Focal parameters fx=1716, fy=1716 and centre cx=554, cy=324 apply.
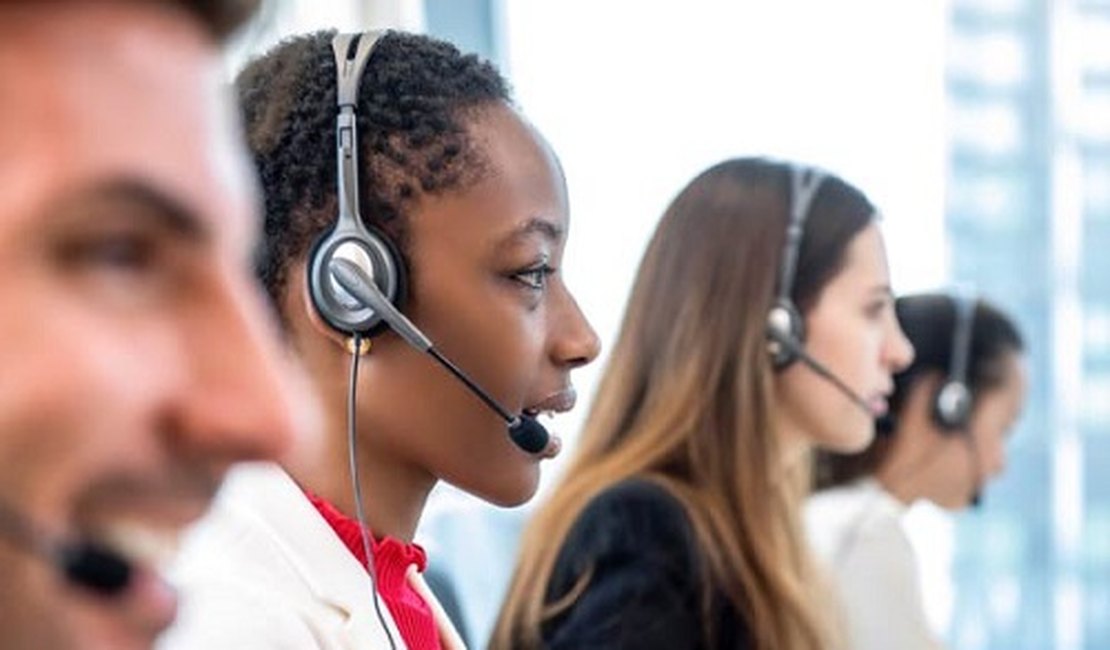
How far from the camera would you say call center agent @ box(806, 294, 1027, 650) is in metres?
2.12

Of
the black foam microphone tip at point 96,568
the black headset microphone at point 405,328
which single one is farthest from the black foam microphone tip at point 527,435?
the black foam microphone tip at point 96,568

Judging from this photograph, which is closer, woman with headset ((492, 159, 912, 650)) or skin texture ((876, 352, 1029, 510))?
woman with headset ((492, 159, 912, 650))

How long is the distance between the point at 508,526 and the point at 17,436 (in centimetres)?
222

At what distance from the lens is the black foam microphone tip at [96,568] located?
1.20 feet

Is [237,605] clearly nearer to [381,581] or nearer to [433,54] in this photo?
[381,581]

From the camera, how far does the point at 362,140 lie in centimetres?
98

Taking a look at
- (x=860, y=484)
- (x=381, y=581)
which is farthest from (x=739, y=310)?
(x=381, y=581)

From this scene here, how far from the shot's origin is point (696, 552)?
5.19 feet

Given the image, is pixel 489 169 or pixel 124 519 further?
pixel 489 169

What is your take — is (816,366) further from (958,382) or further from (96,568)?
(96,568)

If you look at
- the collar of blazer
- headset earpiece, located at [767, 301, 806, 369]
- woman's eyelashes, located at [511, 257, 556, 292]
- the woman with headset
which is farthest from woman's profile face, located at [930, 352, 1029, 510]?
the collar of blazer

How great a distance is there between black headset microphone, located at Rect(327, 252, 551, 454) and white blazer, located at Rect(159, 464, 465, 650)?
0.10 meters

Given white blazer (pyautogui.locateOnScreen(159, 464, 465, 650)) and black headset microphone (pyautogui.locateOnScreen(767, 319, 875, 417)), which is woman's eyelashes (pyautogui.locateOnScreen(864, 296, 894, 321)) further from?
white blazer (pyautogui.locateOnScreen(159, 464, 465, 650))

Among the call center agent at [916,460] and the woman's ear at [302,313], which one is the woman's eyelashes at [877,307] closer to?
the call center agent at [916,460]
